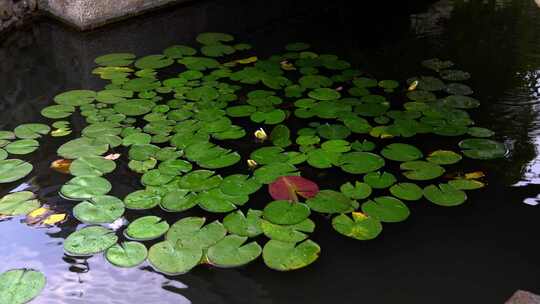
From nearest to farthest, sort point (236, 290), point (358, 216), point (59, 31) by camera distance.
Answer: point (236, 290), point (358, 216), point (59, 31)

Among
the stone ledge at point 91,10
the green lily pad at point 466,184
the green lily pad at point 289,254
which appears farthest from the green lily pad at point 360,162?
the stone ledge at point 91,10

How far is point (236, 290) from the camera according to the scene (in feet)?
6.48

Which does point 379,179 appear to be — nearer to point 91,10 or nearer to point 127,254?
point 127,254

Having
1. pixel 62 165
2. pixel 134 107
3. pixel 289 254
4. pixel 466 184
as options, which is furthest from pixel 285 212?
pixel 134 107

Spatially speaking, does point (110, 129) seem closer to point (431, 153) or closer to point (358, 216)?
point (358, 216)

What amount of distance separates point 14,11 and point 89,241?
2.63 m

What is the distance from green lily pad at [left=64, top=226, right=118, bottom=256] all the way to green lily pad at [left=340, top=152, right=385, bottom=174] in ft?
3.46

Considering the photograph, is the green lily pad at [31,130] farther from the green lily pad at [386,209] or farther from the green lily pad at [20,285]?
the green lily pad at [386,209]

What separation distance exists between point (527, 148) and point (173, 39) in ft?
7.89

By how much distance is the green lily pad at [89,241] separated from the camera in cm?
211

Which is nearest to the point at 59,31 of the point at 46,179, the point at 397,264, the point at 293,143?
the point at 46,179

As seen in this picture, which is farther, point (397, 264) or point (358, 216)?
point (358, 216)

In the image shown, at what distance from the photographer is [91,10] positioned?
13.3 feet

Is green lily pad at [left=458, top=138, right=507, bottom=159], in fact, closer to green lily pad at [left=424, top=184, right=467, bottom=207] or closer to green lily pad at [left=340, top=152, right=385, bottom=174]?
green lily pad at [left=424, top=184, right=467, bottom=207]
